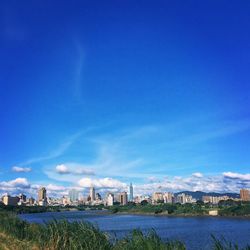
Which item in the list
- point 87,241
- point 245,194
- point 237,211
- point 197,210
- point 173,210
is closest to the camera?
point 87,241

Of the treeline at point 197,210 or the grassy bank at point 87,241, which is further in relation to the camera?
the treeline at point 197,210

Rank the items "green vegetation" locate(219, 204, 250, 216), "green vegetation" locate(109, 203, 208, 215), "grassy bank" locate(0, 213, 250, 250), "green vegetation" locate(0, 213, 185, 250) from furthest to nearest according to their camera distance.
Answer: "green vegetation" locate(109, 203, 208, 215)
"green vegetation" locate(219, 204, 250, 216)
"green vegetation" locate(0, 213, 185, 250)
"grassy bank" locate(0, 213, 250, 250)

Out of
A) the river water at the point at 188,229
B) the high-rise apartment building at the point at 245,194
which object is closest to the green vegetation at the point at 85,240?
the river water at the point at 188,229

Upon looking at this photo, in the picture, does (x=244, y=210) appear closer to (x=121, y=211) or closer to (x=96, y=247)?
(x=121, y=211)

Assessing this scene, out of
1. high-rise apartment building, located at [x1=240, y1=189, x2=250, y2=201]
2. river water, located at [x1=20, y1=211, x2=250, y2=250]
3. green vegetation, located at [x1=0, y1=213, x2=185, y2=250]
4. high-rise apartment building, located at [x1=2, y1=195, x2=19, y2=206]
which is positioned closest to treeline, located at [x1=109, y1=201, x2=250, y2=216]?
river water, located at [x1=20, y1=211, x2=250, y2=250]

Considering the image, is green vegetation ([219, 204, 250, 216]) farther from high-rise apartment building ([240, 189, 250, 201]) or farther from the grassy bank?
the grassy bank

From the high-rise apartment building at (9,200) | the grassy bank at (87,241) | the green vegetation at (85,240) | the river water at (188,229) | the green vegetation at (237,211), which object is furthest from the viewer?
the high-rise apartment building at (9,200)

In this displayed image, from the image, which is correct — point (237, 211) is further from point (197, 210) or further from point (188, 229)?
point (188, 229)

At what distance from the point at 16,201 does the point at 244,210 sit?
133m

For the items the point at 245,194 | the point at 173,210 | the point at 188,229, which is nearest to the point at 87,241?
the point at 188,229

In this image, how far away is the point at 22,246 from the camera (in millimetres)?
13422

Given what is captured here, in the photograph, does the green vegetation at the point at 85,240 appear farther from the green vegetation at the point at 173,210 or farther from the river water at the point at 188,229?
the green vegetation at the point at 173,210

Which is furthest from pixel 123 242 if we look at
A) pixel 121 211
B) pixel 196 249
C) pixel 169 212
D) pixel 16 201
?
pixel 16 201

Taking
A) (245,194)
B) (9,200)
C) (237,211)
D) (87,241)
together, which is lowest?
(237,211)
